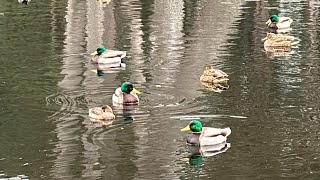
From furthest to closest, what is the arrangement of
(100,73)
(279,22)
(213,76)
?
(279,22)
(100,73)
(213,76)

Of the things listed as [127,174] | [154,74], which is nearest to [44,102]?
[154,74]

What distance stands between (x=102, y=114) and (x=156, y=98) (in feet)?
7.52

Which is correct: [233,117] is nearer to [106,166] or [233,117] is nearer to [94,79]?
[106,166]

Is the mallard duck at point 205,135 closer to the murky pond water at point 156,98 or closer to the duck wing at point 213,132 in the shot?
the duck wing at point 213,132

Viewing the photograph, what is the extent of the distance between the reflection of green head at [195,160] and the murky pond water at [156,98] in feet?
0.16

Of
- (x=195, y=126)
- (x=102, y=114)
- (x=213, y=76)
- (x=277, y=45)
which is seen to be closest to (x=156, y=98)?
(x=213, y=76)

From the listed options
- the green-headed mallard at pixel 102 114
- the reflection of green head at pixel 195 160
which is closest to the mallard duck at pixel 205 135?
the reflection of green head at pixel 195 160

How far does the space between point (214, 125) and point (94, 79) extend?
5437 millimetres

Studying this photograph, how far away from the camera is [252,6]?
3516cm

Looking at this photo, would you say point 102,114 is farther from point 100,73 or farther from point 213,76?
point 100,73

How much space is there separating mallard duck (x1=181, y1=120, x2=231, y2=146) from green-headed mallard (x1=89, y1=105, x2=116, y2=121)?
2.06 meters

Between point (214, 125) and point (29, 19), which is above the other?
point (214, 125)

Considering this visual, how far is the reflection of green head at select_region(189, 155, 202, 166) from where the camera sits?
13752 mm

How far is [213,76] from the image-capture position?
19.6 meters
